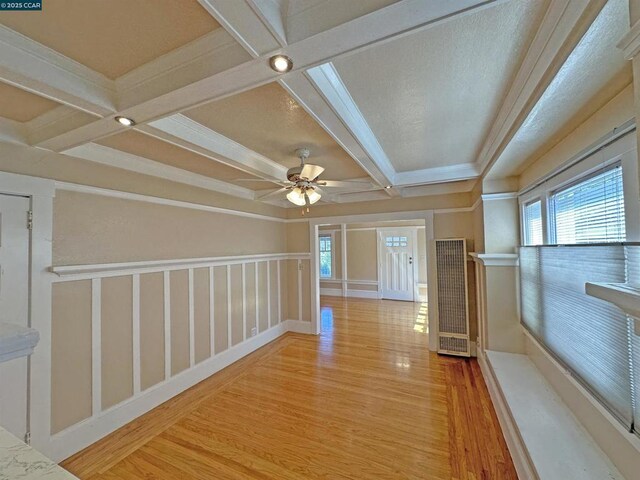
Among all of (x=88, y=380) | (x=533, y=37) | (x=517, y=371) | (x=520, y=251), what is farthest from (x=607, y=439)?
(x=88, y=380)

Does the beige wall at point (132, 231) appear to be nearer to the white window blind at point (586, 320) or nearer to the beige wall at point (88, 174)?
the beige wall at point (88, 174)

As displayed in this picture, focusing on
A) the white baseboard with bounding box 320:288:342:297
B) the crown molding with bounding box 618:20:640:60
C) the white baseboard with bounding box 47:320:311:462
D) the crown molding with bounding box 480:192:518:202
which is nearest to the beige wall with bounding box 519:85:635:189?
the crown molding with bounding box 480:192:518:202

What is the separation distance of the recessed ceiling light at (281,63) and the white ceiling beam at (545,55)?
100 cm

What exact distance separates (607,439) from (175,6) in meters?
2.73

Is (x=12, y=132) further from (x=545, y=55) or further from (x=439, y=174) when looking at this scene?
(x=439, y=174)

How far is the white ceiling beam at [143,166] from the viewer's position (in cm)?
217

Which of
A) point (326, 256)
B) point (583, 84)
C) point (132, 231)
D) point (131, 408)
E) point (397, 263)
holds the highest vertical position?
point (583, 84)

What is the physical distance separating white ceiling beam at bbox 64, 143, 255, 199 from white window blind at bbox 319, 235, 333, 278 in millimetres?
4979

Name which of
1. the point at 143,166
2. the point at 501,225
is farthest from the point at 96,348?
the point at 501,225

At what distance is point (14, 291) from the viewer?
5.87 feet

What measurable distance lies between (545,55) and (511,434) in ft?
7.50

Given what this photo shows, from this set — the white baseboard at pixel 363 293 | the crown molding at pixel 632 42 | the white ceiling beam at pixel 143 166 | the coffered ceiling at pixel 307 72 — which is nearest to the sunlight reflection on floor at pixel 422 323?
the white baseboard at pixel 363 293

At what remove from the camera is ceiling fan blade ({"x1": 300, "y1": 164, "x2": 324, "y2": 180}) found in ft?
7.43

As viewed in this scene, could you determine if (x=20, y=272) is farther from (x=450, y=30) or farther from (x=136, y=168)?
(x=450, y=30)
